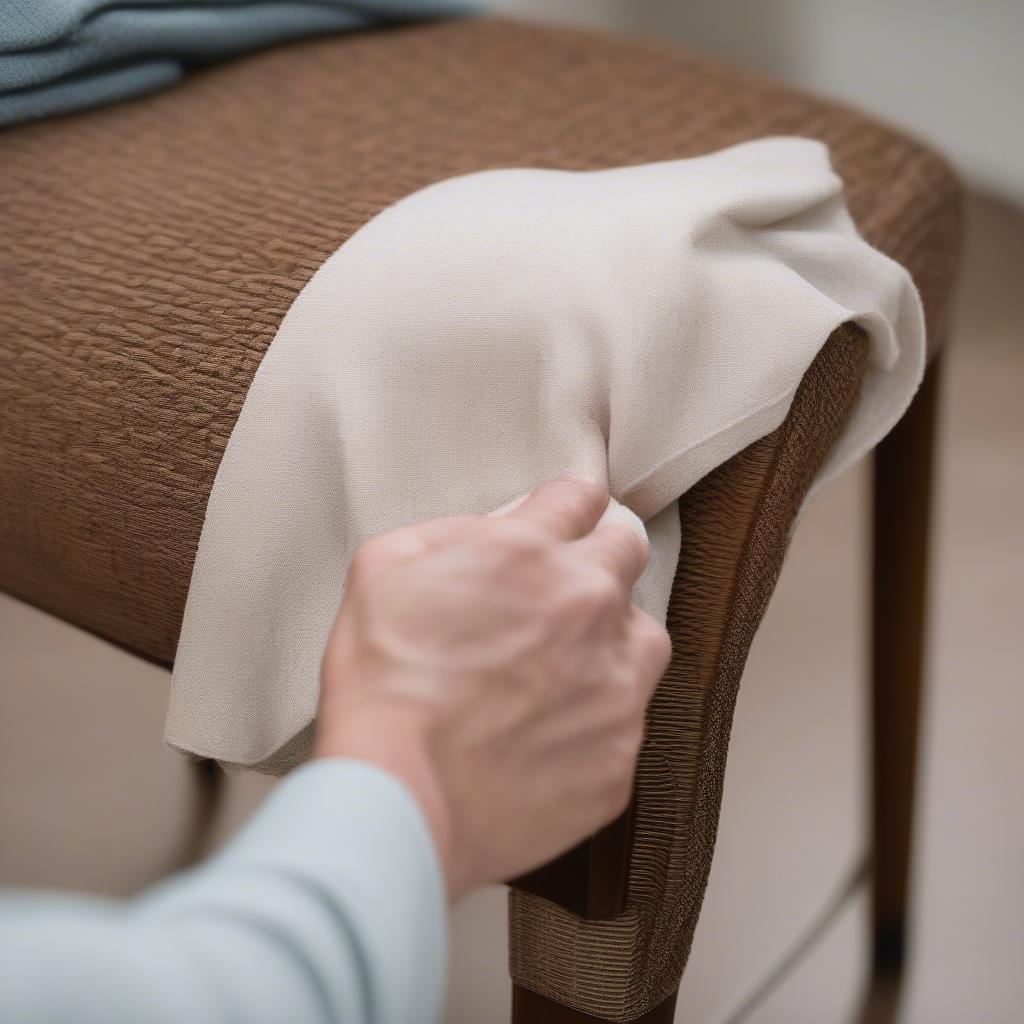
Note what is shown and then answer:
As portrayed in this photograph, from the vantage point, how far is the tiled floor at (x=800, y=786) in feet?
2.39

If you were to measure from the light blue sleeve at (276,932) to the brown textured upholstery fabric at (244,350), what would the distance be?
0.13 metres

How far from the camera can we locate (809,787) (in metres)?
0.85

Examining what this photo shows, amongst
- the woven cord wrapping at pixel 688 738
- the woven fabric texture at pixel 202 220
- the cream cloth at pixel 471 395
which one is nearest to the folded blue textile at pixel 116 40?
the woven fabric texture at pixel 202 220

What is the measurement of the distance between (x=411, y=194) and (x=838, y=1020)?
1.76 feet

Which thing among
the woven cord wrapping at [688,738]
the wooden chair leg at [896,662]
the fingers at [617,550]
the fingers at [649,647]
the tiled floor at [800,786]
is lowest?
the tiled floor at [800,786]

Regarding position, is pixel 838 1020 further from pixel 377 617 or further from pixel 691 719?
pixel 377 617

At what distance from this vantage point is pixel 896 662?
2.18ft

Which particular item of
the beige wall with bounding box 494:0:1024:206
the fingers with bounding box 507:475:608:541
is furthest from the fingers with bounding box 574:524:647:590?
the beige wall with bounding box 494:0:1024:206

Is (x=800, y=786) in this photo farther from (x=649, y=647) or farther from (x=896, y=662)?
(x=649, y=647)

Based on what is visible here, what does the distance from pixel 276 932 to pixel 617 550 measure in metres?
0.12

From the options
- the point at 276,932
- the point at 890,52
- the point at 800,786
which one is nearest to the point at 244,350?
the point at 276,932

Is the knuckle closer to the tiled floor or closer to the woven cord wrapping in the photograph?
the woven cord wrapping

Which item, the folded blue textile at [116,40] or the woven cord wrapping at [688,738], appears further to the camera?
the folded blue textile at [116,40]

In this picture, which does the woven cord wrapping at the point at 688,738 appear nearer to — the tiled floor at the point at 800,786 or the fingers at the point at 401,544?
the fingers at the point at 401,544
